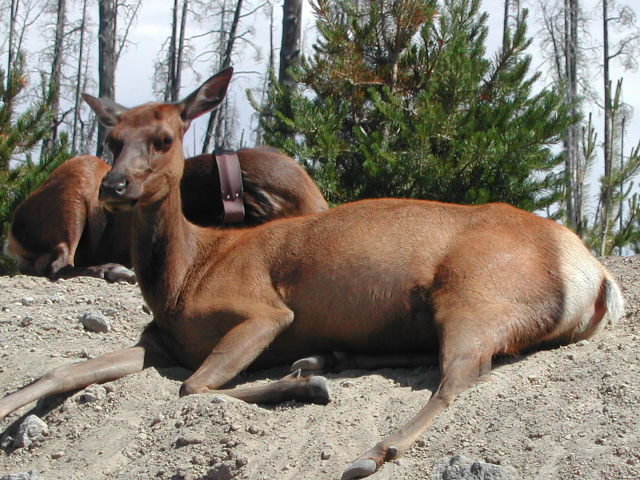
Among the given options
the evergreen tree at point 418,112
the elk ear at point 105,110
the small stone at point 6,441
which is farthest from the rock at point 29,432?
the evergreen tree at point 418,112

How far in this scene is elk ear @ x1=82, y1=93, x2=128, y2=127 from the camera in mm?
5910

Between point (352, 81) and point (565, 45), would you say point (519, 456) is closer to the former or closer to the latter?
point (352, 81)

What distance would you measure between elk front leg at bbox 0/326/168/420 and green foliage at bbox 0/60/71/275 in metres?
6.62

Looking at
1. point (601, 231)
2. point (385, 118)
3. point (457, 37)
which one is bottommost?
point (601, 231)

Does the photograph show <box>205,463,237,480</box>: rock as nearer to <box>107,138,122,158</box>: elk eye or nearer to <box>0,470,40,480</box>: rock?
<box>0,470,40,480</box>: rock

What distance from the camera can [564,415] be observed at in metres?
3.68

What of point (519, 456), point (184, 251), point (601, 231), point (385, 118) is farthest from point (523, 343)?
point (601, 231)

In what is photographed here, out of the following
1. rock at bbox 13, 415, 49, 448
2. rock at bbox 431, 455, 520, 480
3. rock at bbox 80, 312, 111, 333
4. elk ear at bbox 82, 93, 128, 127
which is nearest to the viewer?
rock at bbox 431, 455, 520, 480

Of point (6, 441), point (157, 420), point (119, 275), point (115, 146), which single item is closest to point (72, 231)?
point (119, 275)

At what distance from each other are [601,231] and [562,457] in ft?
30.7

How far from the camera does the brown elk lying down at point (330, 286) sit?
457cm

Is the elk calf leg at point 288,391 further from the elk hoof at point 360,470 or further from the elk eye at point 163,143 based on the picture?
the elk eye at point 163,143

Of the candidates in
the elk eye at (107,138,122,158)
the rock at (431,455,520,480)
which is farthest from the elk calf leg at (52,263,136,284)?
the rock at (431,455,520,480)

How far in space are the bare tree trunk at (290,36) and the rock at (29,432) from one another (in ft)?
24.7
